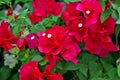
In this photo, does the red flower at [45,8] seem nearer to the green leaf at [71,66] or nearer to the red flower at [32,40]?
the red flower at [32,40]

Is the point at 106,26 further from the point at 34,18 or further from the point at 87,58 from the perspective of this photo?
the point at 34,18

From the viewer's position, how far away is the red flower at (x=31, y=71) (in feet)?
4.56

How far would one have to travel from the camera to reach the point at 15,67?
5.31ft

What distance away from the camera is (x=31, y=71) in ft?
4.59

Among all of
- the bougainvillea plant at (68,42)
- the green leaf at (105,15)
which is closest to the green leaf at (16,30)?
the bougainvillea plant at (68,42)

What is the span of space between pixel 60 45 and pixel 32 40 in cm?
14

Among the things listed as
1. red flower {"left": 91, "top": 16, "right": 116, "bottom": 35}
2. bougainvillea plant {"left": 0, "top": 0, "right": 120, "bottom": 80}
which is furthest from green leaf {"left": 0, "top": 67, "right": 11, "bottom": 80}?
red flower {"left": 91, "top": 16, "right": 116, "bottom": 35}

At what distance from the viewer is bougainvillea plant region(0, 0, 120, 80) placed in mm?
1405

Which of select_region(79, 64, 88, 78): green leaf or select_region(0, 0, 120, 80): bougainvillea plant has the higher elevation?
select_region(0, 0, 120, 80): bougainvillea plant

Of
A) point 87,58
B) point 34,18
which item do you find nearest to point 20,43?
point 34,18

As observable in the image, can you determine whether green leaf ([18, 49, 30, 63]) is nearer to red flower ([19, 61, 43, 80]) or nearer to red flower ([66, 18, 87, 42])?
red flower ([19, 61, 43, 80])

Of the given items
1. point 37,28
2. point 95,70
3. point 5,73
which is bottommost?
point 5,73

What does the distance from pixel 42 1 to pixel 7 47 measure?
0.25 metres

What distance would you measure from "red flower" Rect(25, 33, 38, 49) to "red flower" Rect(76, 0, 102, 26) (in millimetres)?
220
